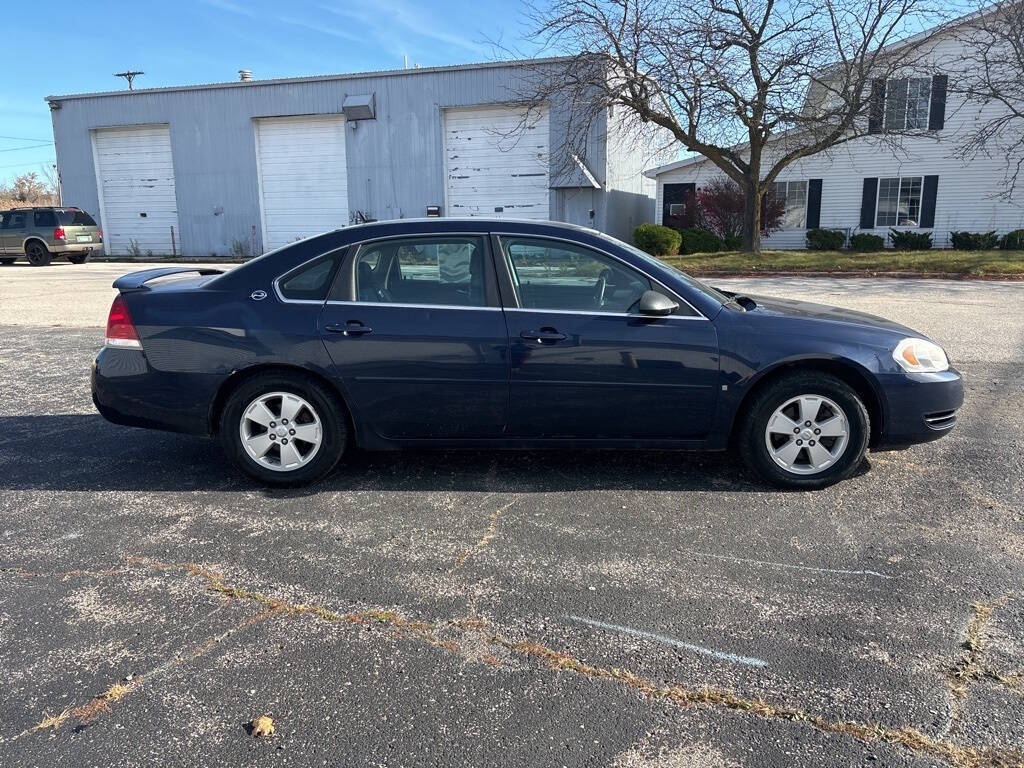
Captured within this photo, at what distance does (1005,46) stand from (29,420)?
26.5m

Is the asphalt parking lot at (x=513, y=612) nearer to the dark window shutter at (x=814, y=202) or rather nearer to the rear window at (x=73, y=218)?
the dark window shutter at (x=814, y=202)

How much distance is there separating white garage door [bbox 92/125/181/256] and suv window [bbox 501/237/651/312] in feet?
95.9

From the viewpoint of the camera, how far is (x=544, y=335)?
13.7 feet

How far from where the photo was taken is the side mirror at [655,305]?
4.11m

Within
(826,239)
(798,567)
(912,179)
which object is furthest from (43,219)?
(912,179)

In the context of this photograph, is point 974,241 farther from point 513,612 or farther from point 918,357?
point 513,612

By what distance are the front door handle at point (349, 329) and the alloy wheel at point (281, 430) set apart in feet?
1.45

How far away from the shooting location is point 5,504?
4207 millimetres

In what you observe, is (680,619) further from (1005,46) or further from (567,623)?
(1005,46)

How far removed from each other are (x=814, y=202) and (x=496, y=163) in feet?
36.6

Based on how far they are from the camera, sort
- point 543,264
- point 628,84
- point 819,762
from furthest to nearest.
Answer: point 628,84, point 543,264, point 819,762

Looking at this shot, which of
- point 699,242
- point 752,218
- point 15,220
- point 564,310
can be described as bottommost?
point 564,310

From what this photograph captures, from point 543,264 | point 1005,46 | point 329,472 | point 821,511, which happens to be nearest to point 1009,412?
point 821,511

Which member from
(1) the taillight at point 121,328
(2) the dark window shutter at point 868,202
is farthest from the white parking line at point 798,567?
(2) the dark window shutter at point 868,202
